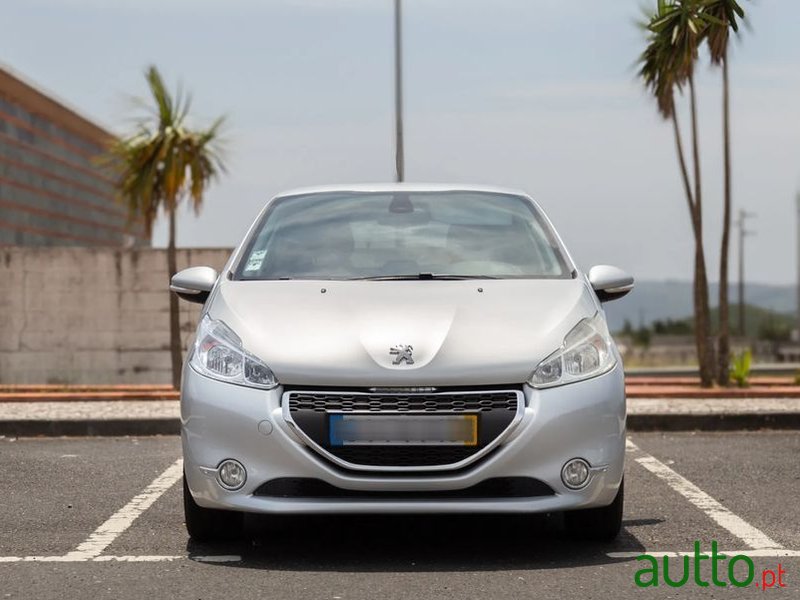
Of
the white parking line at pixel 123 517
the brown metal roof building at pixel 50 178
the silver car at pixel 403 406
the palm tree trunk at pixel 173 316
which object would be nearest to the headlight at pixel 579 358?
the silver car at pixel 403 406

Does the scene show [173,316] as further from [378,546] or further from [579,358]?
[579,358]

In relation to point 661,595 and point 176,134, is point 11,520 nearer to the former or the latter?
point 661,595

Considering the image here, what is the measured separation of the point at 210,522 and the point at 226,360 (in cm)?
76

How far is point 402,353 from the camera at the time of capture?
18.2 ft

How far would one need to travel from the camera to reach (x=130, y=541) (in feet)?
20.4

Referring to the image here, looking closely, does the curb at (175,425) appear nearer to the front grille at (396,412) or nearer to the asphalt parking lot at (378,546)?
the asphalt parking lot at (378,546)

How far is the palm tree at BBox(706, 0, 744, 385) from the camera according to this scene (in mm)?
16266

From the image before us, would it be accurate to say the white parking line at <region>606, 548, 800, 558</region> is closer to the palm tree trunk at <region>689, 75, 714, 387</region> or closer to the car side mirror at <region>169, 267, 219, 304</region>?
the car side mirror at <region>169, 267, 219, 304</region>

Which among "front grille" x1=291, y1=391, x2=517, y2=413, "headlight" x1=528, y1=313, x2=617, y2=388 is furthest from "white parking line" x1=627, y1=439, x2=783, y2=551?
"front grille" x1=291, y1=391, x2=517, y2=413

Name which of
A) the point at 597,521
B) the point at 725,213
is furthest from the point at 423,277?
the point at 725,213

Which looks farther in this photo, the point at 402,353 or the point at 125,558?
the point at 125,558

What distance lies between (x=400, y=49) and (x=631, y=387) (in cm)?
813

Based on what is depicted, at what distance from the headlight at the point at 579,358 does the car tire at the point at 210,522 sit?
4.72 ft

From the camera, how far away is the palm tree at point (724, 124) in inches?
640
